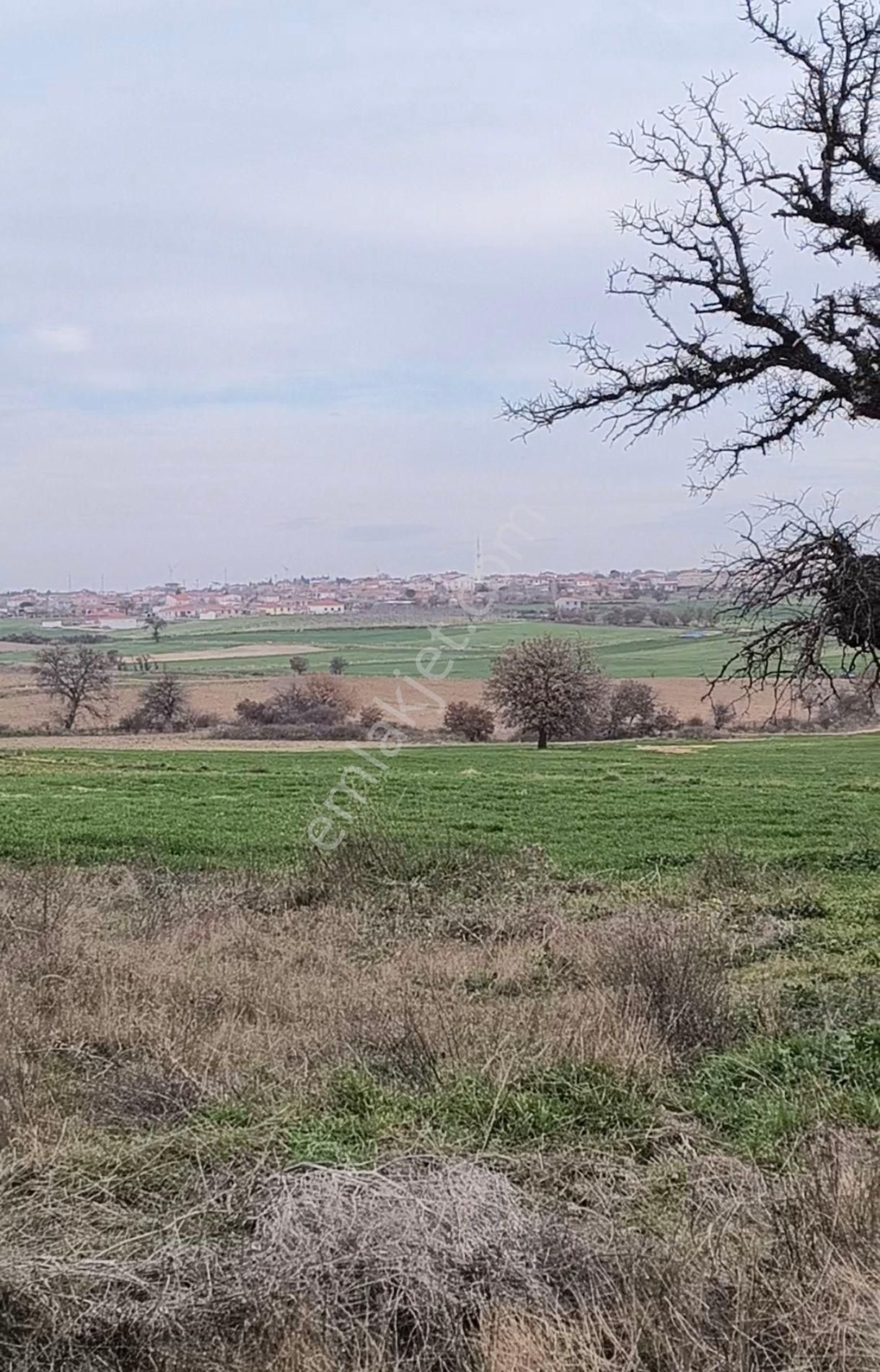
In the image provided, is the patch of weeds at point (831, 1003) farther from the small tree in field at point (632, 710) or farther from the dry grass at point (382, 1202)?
the small tree in field at point (632, 710)

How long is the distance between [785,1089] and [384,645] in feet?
228

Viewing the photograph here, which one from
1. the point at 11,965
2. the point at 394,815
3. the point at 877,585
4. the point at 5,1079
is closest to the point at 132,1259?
the point at 5,1079

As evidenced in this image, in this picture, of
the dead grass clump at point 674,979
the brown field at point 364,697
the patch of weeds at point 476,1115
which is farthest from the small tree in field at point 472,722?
the patch of weeds at point 476,1115

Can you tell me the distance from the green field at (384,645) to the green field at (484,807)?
189 inches

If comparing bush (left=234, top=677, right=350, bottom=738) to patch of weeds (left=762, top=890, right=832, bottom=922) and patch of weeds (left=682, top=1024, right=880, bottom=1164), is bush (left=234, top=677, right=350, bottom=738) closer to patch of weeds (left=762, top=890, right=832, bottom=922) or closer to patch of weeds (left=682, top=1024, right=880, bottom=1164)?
patch of weeds (left=762, top=890, right=832, bottom=922)

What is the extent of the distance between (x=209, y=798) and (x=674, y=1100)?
64.5ft

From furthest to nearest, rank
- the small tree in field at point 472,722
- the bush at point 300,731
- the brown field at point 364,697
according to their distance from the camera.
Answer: the brown field at point 364,697, the small tree in field at point 472,722, the bush at point 300,731

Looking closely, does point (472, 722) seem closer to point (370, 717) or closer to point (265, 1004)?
point (370, 717)

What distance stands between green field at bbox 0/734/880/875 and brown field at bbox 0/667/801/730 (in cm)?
1831

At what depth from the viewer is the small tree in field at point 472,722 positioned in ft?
178

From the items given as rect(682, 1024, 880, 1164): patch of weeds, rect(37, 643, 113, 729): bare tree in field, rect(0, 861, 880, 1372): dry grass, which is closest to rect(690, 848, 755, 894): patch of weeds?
rect(0, 861, 880, 1372): dry grass

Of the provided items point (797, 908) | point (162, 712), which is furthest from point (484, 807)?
point (162, 712)

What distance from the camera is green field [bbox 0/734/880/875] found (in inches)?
625

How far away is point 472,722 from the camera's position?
178 ft
